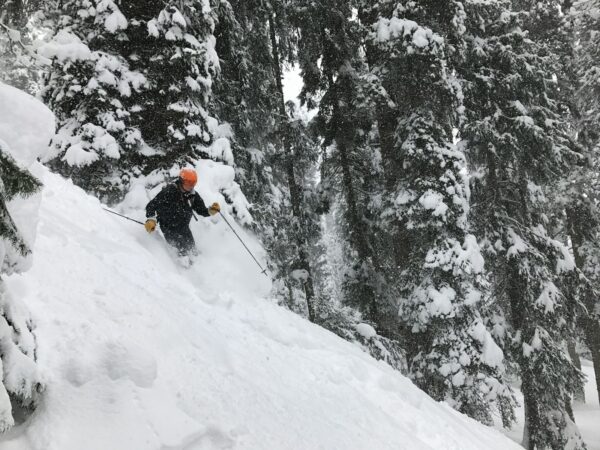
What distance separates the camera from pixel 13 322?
3.12 meters

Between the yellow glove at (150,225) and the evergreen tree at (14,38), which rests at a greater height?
the evergreen tree at (14,38)

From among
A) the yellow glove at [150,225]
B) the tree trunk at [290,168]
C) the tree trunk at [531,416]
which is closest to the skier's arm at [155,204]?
the yellow glove at [150,225]

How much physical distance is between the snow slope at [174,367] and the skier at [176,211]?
0.44 metres

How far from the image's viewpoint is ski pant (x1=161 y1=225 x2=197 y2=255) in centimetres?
837

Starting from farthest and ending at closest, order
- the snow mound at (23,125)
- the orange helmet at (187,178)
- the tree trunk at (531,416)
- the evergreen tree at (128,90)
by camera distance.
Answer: the tree trunk at (531,416)
the evergreen tree at (128,90)
the orange helmet at (187,178)
the snow mound at (23,125)

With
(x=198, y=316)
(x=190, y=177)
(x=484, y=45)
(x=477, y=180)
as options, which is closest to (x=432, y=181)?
(x=477, y=180)

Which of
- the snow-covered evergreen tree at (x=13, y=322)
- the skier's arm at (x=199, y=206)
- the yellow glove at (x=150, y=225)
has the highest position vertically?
the snow-covered evergreen tree at (x=13, y=322)

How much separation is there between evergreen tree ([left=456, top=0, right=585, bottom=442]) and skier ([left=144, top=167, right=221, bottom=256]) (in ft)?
31.0

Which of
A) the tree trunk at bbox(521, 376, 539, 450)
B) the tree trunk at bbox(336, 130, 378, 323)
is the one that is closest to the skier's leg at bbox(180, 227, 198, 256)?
the tree trunk at bbox(336, 130, 378, 323)

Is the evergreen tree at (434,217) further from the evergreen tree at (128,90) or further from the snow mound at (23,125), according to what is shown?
the snow mound at (23,125)

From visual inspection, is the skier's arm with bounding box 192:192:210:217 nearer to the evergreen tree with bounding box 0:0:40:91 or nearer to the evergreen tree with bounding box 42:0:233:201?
the evergreen tree with bounding box 42:0:233:201

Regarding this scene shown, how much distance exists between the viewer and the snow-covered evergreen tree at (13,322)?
8.10 ft

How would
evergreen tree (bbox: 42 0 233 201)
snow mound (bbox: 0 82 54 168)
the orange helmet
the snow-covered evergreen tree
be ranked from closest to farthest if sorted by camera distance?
the snow-covered evergreen tree, snow mound (bbox: 0 82 54 168), the orange helmet, evergreen tree (bbox: 42 0 233 201)

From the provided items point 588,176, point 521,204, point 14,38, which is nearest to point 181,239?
point 14,38
